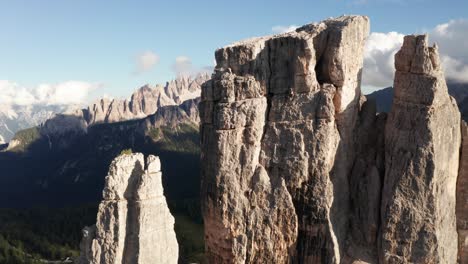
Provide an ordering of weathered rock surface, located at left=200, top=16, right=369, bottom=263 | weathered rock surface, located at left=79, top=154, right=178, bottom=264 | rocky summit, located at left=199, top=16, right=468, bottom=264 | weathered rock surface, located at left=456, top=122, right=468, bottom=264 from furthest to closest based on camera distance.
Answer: weathered rock surface, located at left=456, top=122, right=468, bottom=264
weathered rock surface, located at left=200, top=16, right=369, bottom=263
rocky summit, located at left=199, top=16, right=468, bottom=264
weathered rock surface, located at left=79, top=154, right=178, bottom=264

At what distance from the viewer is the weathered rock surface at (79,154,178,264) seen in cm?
3120

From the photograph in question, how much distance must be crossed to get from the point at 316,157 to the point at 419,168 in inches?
308

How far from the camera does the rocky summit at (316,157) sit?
33.5 metres

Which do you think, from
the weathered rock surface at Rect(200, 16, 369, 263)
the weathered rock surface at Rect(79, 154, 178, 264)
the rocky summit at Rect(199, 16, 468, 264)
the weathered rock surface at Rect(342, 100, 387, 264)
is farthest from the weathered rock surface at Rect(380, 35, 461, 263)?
the weathered rock surface at Rect(79, 154, 178, 264)

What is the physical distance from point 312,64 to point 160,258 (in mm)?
19146

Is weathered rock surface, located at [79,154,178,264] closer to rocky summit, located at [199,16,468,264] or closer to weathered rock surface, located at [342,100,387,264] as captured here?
rocky summit, located at [199,16,468,264]

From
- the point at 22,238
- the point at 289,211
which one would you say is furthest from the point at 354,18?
→ the point at 22,238

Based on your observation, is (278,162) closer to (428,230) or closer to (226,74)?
(226,74)

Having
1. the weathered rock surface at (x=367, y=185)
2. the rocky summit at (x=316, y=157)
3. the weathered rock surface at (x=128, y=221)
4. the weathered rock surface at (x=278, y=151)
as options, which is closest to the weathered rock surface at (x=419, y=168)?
the rocky summit at (x=316, y=157)

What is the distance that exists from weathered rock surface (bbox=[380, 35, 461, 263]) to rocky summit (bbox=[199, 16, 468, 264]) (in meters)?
0.08

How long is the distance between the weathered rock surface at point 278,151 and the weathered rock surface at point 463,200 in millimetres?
10993

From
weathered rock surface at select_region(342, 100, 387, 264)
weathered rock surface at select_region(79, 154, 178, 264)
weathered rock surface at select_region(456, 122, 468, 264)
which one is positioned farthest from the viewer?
weathered rock surface at select_region(456, 122, 468, 264)

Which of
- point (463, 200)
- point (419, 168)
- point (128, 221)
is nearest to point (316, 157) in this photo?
point (419, 168)

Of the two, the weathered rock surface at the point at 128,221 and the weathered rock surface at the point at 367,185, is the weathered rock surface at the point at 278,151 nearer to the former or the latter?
the weathered rock surface at the point at 367,185
